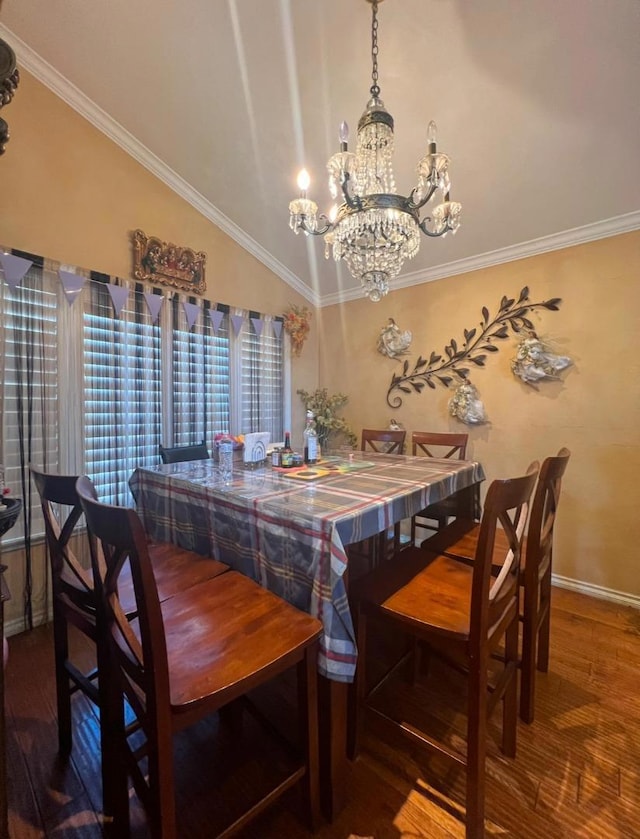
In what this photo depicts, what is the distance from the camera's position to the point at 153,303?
8.46 feet

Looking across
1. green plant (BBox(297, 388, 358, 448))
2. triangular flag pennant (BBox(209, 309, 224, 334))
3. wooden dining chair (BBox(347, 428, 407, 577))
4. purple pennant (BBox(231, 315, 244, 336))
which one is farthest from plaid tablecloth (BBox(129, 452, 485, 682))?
green plant (BBox(297, 388, 358, 448))

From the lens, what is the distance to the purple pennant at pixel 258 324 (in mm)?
3305

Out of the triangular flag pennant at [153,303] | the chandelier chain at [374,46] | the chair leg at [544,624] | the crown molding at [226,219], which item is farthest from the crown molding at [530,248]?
the chair leg at [544,624]

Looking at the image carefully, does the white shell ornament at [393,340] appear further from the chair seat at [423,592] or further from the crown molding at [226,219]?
the chair seat at [423,592]

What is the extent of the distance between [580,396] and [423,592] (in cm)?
198

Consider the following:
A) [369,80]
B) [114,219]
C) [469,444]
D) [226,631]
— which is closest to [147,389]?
[114,219]

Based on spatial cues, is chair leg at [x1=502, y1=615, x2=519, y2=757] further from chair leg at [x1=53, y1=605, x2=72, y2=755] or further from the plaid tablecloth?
chair leg at [x1=53, y1=605, x2=72, y2=755]

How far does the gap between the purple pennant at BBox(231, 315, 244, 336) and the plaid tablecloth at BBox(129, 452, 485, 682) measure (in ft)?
4.77

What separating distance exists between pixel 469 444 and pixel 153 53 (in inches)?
125

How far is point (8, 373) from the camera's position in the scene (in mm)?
2031

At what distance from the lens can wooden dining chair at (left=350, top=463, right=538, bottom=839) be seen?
3.43 feet

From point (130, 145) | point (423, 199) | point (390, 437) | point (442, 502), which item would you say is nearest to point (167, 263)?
point (130, 145)

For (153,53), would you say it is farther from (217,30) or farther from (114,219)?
(114,219)

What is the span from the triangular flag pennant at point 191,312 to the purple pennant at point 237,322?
1.14ft
